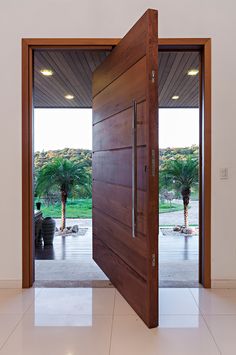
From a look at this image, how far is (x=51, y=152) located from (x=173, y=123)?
260cm

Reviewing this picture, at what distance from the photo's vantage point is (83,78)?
4977mm

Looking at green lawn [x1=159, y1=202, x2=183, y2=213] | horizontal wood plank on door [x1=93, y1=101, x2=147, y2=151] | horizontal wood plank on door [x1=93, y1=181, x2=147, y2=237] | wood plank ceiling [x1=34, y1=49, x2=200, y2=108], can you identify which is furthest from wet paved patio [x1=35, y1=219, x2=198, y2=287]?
wood plank ceiling [x1=34, y1=49, x2=200, y2=108]

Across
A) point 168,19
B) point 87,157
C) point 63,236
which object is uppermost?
point 168,19

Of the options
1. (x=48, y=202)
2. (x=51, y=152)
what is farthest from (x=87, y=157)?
(x=48, y=202)

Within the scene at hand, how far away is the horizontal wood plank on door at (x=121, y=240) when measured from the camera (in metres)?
2.48

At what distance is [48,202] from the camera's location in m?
6.98

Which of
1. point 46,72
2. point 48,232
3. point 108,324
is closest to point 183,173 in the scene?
point 48,232

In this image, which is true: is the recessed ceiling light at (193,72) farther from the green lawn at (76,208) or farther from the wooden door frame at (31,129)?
the green lawn at (76,208)

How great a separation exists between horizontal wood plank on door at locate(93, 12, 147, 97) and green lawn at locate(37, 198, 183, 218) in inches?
146

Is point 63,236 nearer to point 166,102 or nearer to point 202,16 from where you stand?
point 166,102

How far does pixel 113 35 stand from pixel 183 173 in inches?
164

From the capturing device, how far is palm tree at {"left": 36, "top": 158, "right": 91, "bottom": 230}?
662cm

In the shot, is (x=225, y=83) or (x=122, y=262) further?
(x=225, y=83)

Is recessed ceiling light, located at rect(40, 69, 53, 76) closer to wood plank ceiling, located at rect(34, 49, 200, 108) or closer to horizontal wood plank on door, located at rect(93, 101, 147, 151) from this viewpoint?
wood plank ceiling, located at rect(34, 49, 200, 108)
